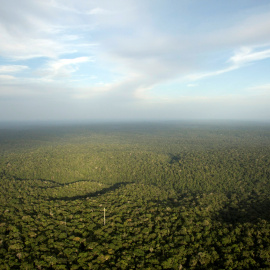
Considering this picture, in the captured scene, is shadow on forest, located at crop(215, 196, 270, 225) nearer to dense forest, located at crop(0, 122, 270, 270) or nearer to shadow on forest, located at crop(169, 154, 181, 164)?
dense forest, located at crop(0, 122, 270, 270)

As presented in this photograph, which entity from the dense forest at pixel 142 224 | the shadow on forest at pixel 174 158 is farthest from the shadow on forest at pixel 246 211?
the shadow on forest at pixel 174 158

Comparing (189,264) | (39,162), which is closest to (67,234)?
(189,264)

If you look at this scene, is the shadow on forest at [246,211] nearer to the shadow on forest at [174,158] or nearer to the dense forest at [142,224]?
the dense forest at [142,224]

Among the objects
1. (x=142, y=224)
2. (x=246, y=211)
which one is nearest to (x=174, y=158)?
(x=246, y=211)

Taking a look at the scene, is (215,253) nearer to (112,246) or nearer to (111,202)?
(112,246)

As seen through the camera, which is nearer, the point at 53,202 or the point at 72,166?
the point at 53,202

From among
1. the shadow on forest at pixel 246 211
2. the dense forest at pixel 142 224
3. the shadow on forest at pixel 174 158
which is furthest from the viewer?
the shadow on forest at pixel 174 158

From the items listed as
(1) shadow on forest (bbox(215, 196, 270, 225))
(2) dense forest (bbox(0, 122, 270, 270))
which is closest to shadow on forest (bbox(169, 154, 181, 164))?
(2) dense forest (bbox(0, 122, 270, 270))

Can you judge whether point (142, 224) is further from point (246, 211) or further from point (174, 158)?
point (174, 158)
